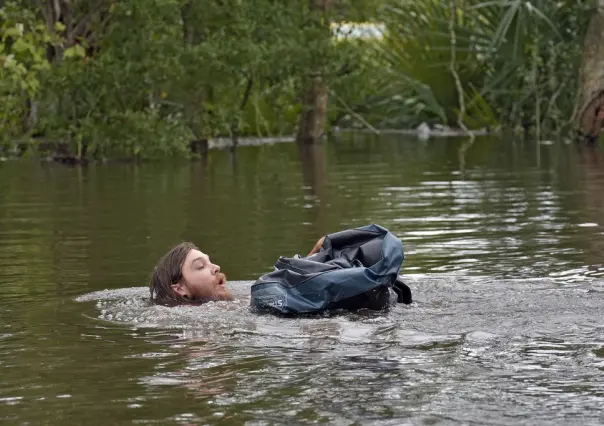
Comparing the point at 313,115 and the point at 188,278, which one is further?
the point at 313,115

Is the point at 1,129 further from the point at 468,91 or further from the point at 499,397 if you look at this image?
the point at 499,397

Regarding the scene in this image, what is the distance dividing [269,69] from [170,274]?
62.3ft

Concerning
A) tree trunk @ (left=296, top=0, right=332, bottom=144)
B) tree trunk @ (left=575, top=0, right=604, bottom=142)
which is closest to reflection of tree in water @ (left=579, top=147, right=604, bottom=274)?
tree trunk @ (left=575, top=0, right=604, bottom=142)

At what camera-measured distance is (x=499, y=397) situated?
666cm

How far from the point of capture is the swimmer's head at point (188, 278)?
962cm

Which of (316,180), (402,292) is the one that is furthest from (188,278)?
(316,180)

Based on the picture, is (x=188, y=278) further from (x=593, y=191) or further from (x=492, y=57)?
(x=492, y=57)

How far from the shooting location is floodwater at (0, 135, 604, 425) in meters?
6.73

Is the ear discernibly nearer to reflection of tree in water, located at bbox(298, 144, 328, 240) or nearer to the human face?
the human face

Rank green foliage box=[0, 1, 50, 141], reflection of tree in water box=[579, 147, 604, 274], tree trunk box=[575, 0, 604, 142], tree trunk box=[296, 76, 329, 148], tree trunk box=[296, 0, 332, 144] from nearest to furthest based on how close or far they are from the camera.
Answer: reflection of tree in water box=[579, 147, 604, 274], green foliage box=[0, 1, 50, 141], tree trunk box=[575, 0, 604, 142], tree trunk box=[296, 0, 332, 144], tree trunk box=[296, 76, 329, 148]

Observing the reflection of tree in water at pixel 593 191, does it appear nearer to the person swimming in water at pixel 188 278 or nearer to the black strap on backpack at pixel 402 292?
the black strap on backpack at pixel 402 292

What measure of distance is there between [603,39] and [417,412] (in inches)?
840

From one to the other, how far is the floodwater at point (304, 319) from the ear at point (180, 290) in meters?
0.22

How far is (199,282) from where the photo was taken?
962cm
